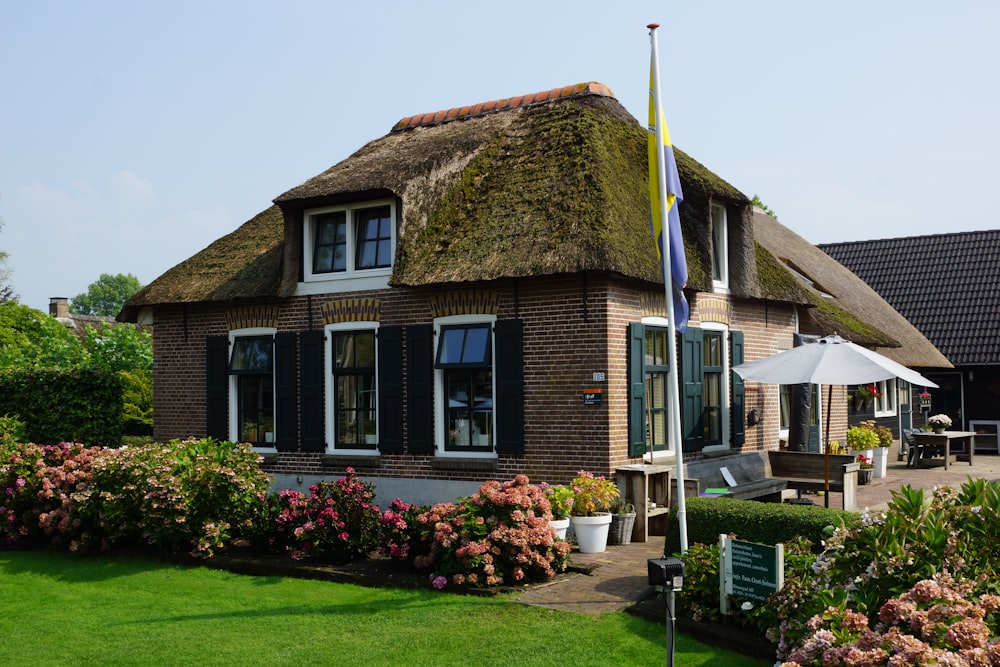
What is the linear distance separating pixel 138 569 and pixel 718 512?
19.8 feet

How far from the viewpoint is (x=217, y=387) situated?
→ 14086mm

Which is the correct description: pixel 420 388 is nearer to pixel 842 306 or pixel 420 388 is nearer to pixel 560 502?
pixel 560 502

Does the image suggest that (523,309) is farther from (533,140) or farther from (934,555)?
(934,555)

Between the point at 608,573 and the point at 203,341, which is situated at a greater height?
the point at 203,341

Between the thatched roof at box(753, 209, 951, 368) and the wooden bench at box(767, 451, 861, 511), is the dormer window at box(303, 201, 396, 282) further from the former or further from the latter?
the thatched roof at box(753, 209, 951, 368)

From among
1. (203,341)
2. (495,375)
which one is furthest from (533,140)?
(203,341)

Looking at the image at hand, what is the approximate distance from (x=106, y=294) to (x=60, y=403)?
8086 cm

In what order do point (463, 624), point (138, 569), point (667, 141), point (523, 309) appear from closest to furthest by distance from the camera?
1. point (463, 624)
2. point (667, 141)
3. point (138, 569)
4. point (523, 309)

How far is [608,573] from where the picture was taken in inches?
350

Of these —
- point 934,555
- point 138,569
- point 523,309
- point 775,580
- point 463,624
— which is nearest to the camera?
point 934,555

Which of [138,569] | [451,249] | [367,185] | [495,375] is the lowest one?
[138,569]

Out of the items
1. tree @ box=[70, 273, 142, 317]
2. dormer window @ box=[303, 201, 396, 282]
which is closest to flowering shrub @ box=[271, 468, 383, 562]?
dormer window @ box=[303, 201, 396, 282]

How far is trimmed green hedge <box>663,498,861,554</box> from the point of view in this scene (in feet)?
24.4

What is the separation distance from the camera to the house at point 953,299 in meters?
24.2
